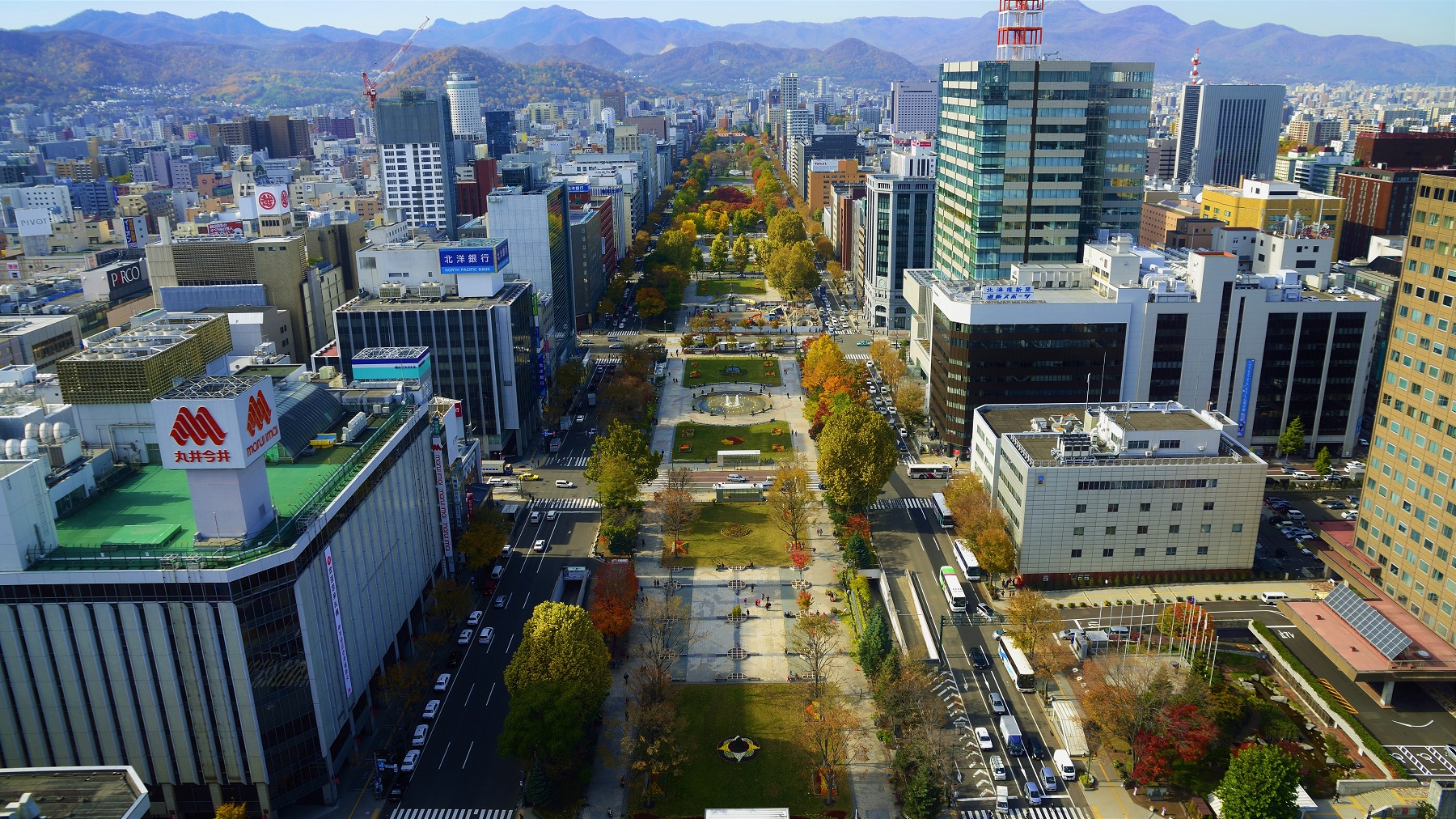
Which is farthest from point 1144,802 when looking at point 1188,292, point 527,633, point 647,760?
point 1188,292

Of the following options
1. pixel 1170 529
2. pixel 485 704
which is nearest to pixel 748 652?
pixel 485 704

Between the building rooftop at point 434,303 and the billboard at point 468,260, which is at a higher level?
the billboard at point 468,260

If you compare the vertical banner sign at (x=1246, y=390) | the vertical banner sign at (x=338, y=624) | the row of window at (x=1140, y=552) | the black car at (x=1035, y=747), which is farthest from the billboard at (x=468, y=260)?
the vertical banner sign at (x=1246, y=390)

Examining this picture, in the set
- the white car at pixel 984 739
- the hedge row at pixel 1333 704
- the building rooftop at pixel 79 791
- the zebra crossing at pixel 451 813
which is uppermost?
the building rooftop at pixel 79 791

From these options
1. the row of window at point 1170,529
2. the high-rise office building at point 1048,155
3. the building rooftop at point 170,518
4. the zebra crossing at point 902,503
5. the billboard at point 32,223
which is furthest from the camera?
the billboard at point 32,223

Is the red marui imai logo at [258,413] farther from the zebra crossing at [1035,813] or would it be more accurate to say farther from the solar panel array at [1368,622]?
the solar panel array at [1368,622]

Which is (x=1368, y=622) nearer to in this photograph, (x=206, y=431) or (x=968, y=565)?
(x=968, y=565)

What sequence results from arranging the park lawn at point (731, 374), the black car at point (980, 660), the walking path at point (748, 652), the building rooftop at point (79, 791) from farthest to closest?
the park lawn at point (731, 374)
the black car at point (980, 660)
the walking path at point (748, 652)
the building rooftop at point (79, 791)
